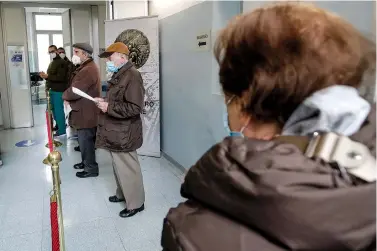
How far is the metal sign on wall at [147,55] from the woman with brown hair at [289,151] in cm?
382

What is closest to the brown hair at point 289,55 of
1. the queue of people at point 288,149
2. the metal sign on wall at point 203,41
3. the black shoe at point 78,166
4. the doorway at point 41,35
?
the queue of people at point 288,149

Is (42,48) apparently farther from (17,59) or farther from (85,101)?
(85,101)

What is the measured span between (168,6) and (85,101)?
1654 millimetres

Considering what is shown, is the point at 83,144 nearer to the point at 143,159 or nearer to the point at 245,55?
the point at 143,159

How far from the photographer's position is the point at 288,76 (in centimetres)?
58

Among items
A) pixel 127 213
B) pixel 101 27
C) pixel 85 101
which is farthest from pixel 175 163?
pixel 101 27

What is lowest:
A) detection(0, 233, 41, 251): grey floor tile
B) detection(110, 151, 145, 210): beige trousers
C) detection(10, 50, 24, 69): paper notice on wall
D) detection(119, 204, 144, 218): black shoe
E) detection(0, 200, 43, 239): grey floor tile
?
detection(0, 233, 41, 251): grey floor tile

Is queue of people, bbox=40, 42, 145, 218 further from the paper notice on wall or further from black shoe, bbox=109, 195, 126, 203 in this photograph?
the paper notice on wall

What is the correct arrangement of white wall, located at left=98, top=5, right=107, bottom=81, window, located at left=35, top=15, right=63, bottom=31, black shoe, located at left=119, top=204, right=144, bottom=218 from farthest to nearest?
window, located at left=35, top=15, right=63, bottom=31 → white wall, located at left=98, top=5, right=107, bottom=81 → black shoe, located at left=119, top=204, right=144, bottom=218

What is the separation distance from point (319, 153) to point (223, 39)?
281mm

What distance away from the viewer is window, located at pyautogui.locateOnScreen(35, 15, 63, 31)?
1155 centimetres

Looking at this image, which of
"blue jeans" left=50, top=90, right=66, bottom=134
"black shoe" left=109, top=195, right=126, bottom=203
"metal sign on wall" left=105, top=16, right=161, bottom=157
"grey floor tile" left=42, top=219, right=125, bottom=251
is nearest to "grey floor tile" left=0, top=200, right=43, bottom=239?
"grey floor tile" left=42, top=219, right=125, bottom=251

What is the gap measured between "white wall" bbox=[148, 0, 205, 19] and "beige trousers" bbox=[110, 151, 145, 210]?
1698mm

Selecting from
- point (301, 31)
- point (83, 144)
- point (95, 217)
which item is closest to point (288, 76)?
point (301, 31)
